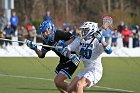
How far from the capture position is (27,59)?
1014 inches

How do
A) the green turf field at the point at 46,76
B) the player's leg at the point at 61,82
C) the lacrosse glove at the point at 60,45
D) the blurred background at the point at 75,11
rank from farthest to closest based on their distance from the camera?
the blurred background at the point at 75,11
the green turf field at the point at 46,76
the player's leg at the point at 61,82
the lacrosse glove at the point at 60,45

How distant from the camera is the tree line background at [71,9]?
60781 millimetres

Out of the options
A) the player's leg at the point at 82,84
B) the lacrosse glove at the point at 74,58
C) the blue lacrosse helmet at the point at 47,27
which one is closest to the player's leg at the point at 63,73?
the lacrosse glove at the point at 74,58

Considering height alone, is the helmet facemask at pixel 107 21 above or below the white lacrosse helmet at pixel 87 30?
above

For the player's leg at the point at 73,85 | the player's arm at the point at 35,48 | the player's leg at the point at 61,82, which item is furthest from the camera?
the player's arm at the point at 35,48

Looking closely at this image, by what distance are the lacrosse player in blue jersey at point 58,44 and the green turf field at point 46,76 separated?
7.56ft

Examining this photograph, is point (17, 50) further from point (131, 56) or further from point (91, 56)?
point (91, 56)

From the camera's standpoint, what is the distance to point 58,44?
12.5m

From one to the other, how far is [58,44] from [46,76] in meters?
6.19

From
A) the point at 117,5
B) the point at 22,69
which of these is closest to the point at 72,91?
the point at 22,69

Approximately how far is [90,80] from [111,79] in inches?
271

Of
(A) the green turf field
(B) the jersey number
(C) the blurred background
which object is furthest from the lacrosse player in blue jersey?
(C) the blurred background

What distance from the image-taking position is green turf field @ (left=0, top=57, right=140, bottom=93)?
1548 cm

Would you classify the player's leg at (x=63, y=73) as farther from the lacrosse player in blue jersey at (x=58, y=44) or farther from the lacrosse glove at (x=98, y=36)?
the lacrosse glove at (x=98, y=36)
